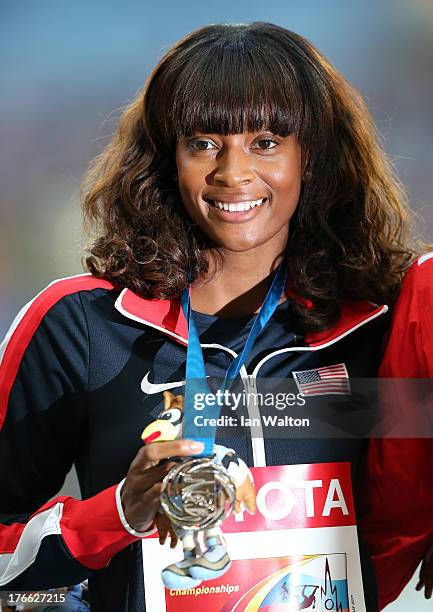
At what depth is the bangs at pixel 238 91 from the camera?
1160mm

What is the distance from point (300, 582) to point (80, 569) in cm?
25

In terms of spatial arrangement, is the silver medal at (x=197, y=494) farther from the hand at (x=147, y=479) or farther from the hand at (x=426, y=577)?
the hand at (x=426, y=577)

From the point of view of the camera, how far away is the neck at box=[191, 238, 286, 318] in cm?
129

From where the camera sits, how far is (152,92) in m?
1.26

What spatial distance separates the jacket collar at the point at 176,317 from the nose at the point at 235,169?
18 cm

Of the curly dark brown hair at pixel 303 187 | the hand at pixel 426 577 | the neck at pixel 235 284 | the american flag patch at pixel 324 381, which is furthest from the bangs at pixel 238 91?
the hand at pixel 426 577

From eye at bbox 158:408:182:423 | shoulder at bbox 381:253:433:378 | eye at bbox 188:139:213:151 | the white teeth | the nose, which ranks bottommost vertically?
eye at bbox 158:408:182:423

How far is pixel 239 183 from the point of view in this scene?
117 centimetres

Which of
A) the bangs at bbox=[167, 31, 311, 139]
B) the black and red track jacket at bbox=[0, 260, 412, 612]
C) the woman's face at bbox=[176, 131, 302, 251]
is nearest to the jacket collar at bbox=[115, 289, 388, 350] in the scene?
the black and red track jacket at bbox=[0, 260, 412, 612]

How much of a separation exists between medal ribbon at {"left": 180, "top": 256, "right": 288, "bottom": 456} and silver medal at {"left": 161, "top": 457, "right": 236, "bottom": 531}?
0.02m

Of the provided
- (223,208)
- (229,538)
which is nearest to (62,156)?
(223,208)

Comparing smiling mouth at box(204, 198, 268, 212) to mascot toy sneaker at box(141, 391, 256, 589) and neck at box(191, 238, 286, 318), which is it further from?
mascot toy sneaker at box(141, 391, 256, 589)

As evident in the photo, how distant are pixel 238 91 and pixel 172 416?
15.6 inches

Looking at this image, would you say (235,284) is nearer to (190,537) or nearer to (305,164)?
(305,164)
